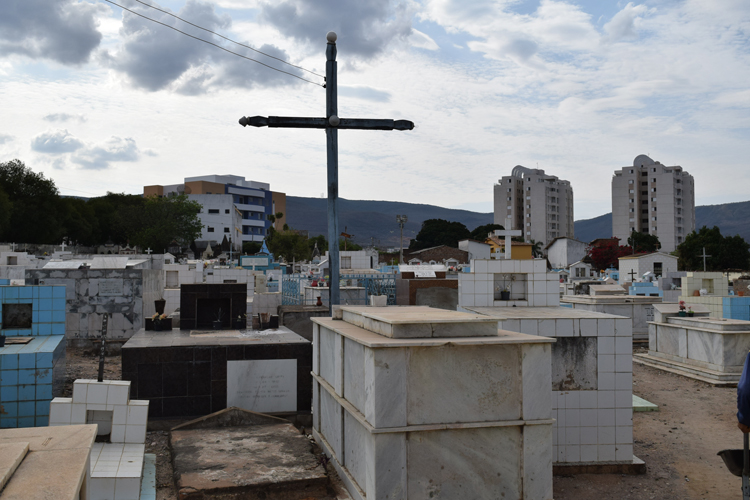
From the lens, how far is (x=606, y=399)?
10953 mm

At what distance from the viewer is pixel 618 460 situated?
10969 millimetres

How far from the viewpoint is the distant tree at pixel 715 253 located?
68500 mm

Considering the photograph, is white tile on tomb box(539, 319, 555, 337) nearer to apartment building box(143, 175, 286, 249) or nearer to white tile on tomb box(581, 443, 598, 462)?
white tile on tomb box(581, 443, 598, 462)

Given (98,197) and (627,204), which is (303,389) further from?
(627,204)

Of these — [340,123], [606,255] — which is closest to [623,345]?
[340,123]

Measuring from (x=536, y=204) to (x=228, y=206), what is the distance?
7236 centimetres

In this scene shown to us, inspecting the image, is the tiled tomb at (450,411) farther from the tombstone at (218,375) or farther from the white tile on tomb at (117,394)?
the tombstone at (218,375)

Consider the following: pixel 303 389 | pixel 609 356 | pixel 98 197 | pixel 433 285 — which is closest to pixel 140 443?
pixel 303 389

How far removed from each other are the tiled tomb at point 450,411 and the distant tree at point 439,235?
356ft

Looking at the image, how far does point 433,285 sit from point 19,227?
54144 millimetres

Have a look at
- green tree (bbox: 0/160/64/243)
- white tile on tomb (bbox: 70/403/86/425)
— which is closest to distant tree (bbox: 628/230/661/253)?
green tree (bbox: 0/160/64/243)

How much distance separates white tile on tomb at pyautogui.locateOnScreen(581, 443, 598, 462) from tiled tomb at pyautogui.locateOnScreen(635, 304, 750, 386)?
34.6 feet

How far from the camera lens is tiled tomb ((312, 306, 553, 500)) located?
7398mm

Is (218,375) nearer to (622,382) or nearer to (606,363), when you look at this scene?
(606,363)
